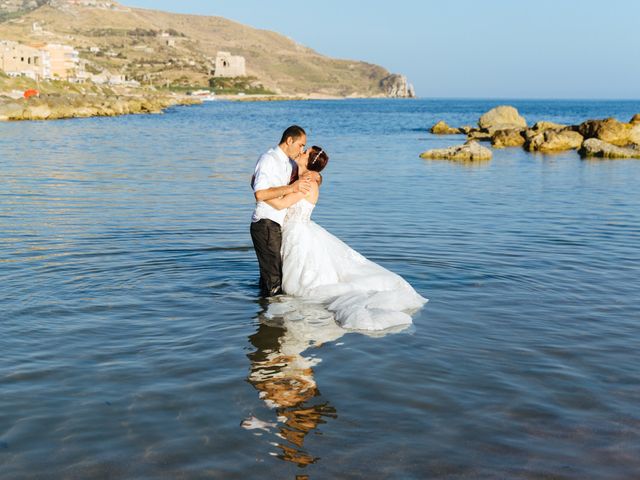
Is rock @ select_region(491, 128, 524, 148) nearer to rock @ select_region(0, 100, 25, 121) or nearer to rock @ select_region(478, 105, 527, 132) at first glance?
rock @ select_region(478, 105, 527, 132)

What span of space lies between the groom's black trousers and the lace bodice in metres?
0.22

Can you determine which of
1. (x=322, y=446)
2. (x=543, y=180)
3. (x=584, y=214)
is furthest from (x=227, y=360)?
(x=543, y=180)

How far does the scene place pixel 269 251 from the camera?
9672 millimetres

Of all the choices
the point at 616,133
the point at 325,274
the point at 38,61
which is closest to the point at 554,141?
the point at 616,133

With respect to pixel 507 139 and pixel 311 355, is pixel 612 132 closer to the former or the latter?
pixel 507 139

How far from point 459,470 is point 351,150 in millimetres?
35345

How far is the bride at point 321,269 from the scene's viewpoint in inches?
370

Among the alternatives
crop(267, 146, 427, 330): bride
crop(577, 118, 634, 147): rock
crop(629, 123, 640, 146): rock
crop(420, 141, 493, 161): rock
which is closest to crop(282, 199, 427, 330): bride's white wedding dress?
crop(267, 146, 427, 330): bride

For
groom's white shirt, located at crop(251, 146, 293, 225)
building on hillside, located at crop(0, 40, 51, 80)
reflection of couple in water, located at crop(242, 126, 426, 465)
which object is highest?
building on hillside, located at crop(0, 40, 51, 80)

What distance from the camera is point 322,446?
544 centimetres

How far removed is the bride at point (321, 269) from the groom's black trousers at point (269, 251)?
0.32ft

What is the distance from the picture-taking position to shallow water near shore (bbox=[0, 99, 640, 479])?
5.33 meters

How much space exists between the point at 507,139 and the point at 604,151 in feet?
29.0

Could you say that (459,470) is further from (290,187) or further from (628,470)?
(290,187)
